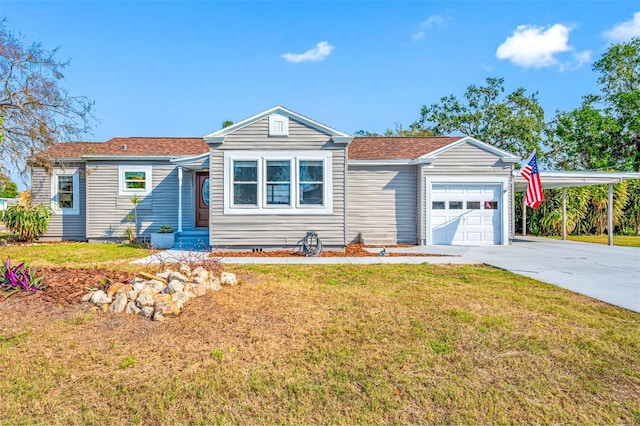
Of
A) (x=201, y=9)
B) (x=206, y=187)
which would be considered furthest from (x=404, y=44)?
(x=206, y=187)

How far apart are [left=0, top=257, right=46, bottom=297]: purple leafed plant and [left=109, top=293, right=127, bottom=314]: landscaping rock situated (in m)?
1.37

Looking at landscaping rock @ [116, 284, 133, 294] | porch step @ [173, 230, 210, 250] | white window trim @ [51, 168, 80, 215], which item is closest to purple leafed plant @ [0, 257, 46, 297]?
landscaping rock @ [116, 284, 133, 294]

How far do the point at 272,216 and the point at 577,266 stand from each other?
27.0ft

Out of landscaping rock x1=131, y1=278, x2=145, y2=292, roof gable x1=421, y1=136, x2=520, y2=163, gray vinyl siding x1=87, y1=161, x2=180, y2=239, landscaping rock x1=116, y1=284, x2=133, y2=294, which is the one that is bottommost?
landscaping rock x1=116, y1=284, x2=133, y2=294

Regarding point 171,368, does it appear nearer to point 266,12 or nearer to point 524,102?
point 266,12

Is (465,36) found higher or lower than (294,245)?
higher

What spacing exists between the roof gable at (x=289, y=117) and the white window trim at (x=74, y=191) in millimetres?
7025

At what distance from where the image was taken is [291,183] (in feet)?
34.5

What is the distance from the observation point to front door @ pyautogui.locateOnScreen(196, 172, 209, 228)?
13289mm

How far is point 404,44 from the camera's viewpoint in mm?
12305

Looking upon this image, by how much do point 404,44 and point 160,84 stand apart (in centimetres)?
1033

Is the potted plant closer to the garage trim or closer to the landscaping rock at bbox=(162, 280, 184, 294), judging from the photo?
the landscaping rock at bbox=(162, 280, 184, 294)

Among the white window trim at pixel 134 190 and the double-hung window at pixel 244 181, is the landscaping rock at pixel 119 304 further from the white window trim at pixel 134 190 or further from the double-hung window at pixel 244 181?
the white window trim at pixel 134 190

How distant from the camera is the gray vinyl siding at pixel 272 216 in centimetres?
1042
